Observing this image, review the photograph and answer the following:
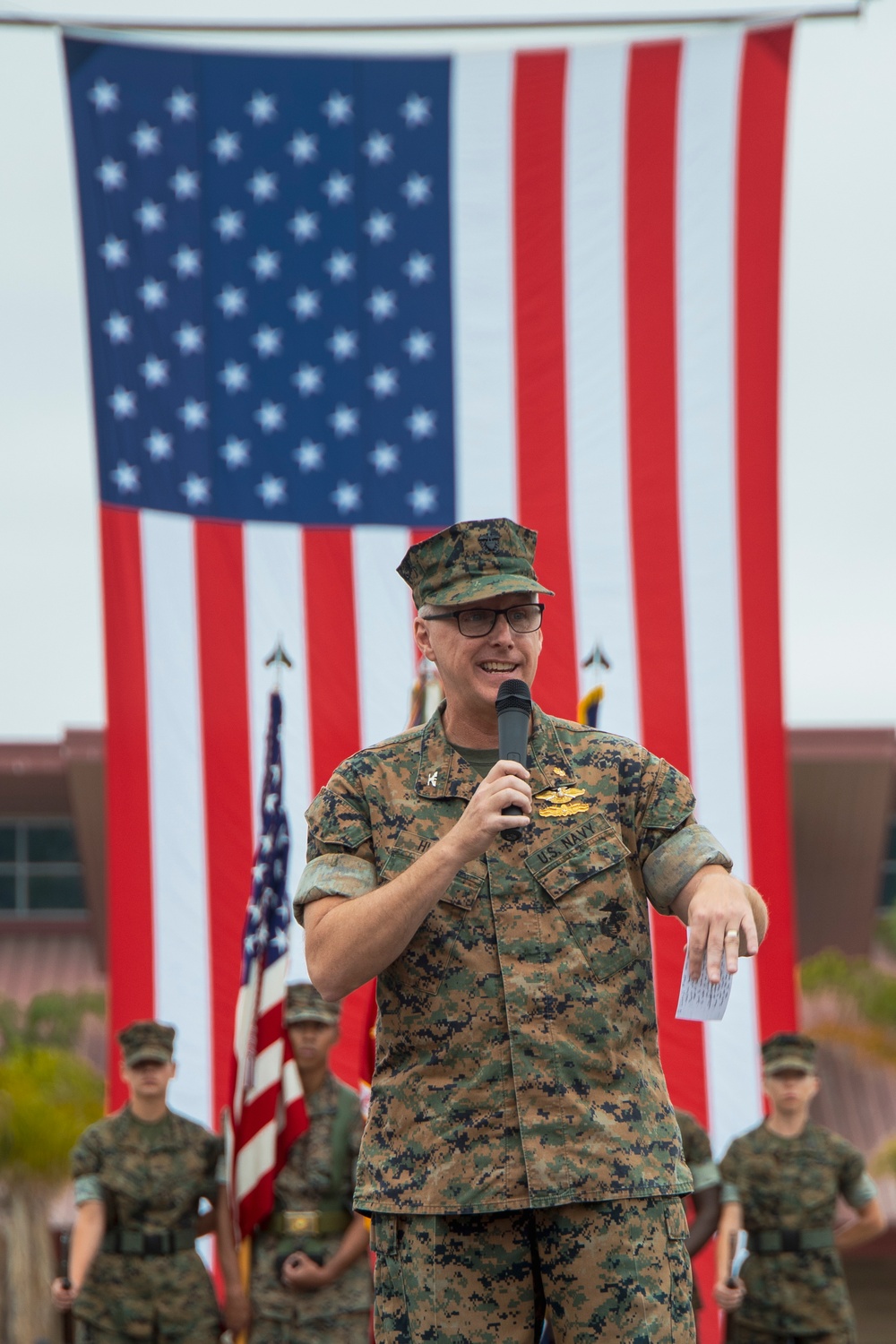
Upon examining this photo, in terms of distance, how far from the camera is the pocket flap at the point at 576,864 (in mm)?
2623

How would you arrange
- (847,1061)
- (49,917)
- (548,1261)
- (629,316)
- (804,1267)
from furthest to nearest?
(49,917) < (847,1061) < (629,316) < (804,1267) < (548,1261)

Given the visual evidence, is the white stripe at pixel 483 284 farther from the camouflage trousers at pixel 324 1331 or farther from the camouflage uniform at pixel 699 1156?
the camouflage trousers at pixel 324 1331

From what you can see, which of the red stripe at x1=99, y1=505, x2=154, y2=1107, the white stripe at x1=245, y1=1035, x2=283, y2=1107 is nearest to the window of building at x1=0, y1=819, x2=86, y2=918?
the red stripe at x1=99, y1=505, x2=154, y2=1107

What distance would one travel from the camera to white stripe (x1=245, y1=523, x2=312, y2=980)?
858 centimetres

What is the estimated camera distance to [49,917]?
1836cm

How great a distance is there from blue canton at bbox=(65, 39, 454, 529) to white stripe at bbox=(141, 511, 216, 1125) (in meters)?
0.41

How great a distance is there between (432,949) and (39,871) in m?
16.4

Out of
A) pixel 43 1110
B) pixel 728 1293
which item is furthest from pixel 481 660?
pixel 43 1110

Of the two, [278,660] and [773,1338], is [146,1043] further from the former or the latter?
[773,1338]

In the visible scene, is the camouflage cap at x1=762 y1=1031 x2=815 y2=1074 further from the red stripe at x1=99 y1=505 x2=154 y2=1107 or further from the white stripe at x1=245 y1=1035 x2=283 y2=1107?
the red stripe at x1=99 y1=505 x2=154 y2=1107

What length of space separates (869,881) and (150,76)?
1168 cm

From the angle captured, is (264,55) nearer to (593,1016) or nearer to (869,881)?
(593,1016)

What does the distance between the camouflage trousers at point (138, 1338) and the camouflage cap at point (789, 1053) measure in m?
2.38

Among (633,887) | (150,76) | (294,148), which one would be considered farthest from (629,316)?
(633,887)
